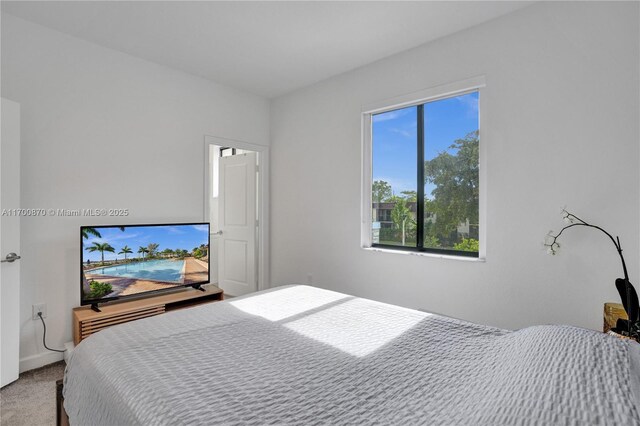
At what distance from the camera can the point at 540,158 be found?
2.33 m

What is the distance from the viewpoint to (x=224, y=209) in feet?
15.9

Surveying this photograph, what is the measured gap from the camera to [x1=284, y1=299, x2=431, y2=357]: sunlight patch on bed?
137 cm

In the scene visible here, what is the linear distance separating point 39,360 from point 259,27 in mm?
3242

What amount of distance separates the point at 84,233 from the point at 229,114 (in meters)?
2.04

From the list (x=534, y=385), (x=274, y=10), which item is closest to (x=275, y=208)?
(x=274, y=10)

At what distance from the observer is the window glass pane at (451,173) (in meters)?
2.78

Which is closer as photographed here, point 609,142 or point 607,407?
point 607,407

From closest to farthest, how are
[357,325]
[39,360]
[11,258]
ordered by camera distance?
[357,325] → [11,258] → [39,360]

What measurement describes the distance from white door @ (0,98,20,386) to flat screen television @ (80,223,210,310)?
0.43 meters

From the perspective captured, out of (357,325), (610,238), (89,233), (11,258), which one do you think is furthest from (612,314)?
(11,258)

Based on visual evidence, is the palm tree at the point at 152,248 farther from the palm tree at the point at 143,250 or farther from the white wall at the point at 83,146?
the white wall at the point at 83,146

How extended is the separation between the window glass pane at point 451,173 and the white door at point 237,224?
2.35 m

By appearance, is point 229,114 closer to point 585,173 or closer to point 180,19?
point 180,19

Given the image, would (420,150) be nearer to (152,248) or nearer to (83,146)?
(152,248)
